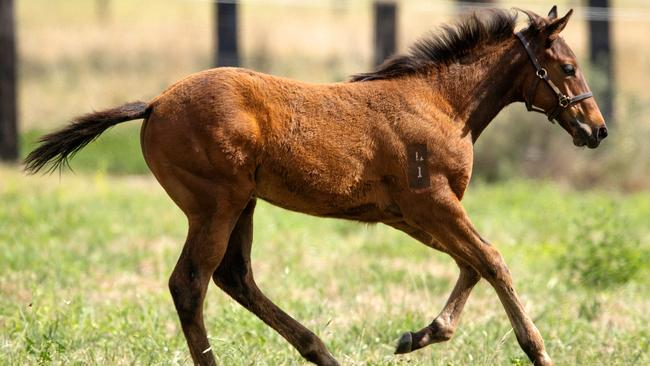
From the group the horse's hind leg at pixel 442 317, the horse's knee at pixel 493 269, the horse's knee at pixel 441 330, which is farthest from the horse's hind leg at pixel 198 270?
the horse's knee at pixel 493 269

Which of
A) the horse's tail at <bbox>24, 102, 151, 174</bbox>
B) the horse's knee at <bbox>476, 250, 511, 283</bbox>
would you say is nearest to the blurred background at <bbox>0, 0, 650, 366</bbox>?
the horse's knee at <bbox>476, 250, 511, 283</bbox>

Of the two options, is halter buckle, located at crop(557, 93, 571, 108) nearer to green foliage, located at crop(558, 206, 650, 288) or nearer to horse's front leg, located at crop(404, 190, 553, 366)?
horse's front leg, located at crop(404, 190, 553, 366)

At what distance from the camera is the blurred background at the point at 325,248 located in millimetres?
6301

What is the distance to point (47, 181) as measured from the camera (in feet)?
42.4

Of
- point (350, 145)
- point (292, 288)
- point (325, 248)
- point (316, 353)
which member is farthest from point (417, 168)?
point (325, 248)

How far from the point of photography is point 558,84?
5.79m

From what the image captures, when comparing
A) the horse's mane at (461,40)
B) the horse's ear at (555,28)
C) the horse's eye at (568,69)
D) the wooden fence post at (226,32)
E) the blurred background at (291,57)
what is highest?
the horse's ear at (555,28)

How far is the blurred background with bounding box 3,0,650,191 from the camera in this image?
1516 cm

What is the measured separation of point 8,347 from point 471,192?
8642 millimetres

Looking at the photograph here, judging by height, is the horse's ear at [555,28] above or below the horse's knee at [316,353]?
above

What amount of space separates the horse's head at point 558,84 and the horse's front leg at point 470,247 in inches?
31.9

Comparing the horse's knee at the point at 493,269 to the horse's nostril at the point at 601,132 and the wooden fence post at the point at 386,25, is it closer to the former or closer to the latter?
the horse's nostril at the point at 601,132

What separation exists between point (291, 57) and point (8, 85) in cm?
901

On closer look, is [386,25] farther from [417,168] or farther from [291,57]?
[417,168]
